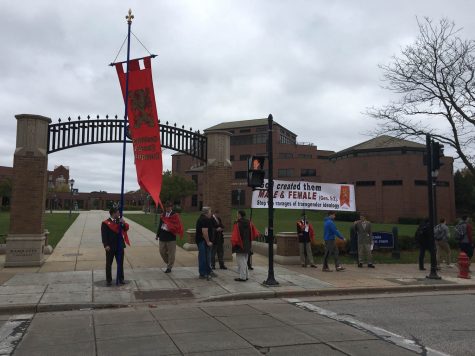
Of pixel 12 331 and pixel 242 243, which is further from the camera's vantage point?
pixel 242 243

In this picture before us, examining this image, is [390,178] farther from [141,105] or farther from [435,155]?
[141,105]

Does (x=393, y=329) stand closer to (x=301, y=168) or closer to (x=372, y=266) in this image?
(x=372, y=266)

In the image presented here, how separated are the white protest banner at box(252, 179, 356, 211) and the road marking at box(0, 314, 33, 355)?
8039 mm

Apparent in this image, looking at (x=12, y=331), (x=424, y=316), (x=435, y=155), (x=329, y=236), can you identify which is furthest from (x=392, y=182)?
(x=12, y=331)

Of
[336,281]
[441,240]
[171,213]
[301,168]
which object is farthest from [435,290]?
[301,168]

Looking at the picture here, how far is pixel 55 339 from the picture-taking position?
638 cm

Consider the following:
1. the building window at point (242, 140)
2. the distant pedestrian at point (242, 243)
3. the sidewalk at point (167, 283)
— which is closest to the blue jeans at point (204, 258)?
the sidewalk at point (167, 283)

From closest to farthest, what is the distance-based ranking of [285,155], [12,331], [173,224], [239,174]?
1. [12,331]
2. [173,224]
3. [239,174]
4. [285,155]

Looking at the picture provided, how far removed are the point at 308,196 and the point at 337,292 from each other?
5.09m

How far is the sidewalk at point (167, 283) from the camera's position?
29.8ft

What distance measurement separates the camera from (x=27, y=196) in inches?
506

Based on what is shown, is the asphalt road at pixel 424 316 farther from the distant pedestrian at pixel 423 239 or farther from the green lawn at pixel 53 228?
the green lawn at pixel 53 228

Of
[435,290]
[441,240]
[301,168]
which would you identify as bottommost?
[435,290]

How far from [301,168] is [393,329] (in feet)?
229
